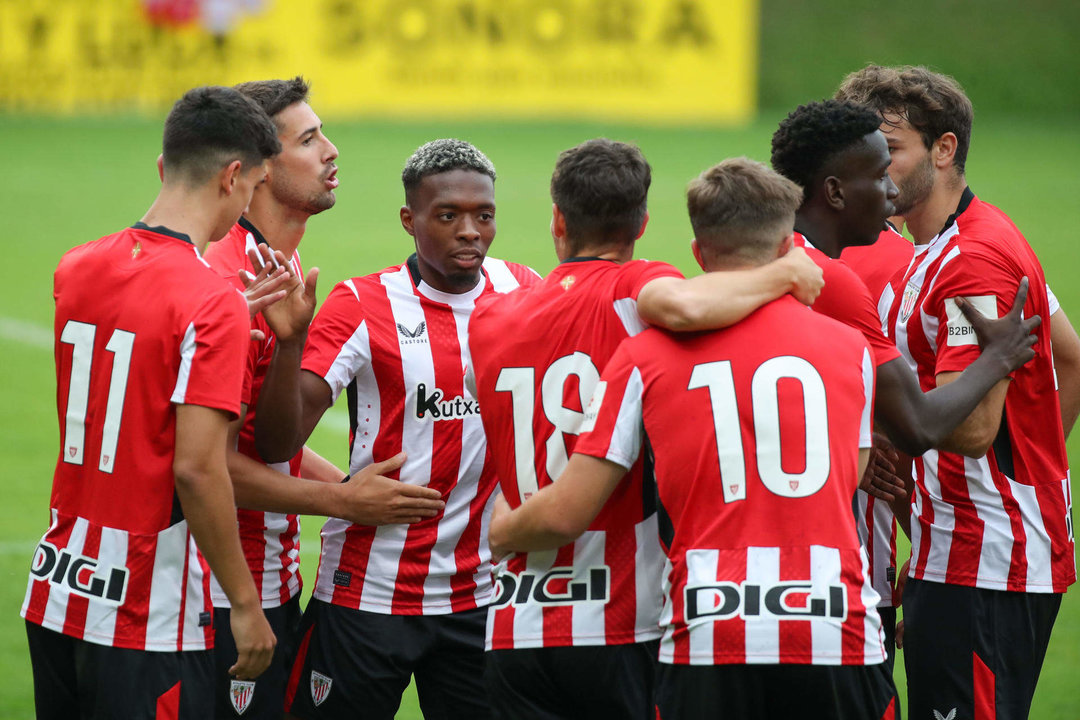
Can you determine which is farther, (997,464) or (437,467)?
(437,467)

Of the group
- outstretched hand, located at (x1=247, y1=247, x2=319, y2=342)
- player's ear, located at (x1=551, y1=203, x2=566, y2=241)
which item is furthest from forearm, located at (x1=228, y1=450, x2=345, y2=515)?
player's ear, located at (x1=551, y1=203, x2=566, y2=241)

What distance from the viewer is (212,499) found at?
3.57m

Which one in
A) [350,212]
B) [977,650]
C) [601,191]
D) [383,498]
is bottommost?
[977,650]

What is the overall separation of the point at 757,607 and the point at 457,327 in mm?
1799

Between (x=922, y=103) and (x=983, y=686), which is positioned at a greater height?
(x=922, y=103)

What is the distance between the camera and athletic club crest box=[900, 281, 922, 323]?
444cm

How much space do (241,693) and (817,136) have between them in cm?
262

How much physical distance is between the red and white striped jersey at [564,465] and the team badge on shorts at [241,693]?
1.14m

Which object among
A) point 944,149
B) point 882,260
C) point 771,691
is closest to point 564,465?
point 771,691

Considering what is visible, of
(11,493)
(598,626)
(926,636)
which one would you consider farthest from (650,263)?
(11,493)

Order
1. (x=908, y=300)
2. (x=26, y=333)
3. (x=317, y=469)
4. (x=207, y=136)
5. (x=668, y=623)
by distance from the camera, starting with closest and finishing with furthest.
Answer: (x=668, y=623)
(x=207, y=136)
(x=908, y=300)
(x=317, y=469)
(x=26, y=333)

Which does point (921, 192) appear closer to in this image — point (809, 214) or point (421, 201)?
point (809, 214)

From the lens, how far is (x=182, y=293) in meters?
3.60

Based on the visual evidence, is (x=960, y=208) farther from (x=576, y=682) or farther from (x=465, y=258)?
(x=576, y=682)
